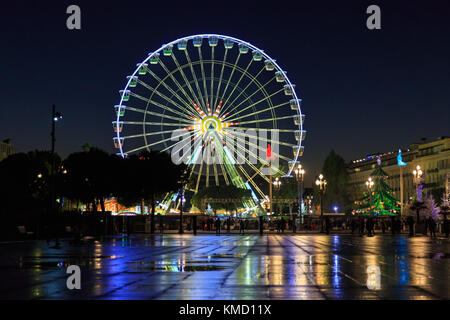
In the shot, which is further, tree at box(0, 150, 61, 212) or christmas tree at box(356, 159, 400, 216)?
tree at box(0, 150, 61, 212)

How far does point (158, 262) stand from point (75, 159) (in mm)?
64944

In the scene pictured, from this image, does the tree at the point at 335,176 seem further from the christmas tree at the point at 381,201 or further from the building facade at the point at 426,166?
the christmas tree at the point at 381,201

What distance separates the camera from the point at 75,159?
87.0m

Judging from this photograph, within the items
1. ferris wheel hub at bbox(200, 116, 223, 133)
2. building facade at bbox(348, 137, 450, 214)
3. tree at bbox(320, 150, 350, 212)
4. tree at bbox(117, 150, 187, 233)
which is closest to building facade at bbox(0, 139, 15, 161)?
tree at bbox(320, 150, 350, 212)

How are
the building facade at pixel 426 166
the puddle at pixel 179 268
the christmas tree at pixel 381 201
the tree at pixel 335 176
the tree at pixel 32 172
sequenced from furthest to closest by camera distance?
1. the tree at pixel 335 176
2. the building facade at pixel 426 166
3. the tree at pixel 32 172
4. the christmas tree at pixel 381 201
5. the puddle at pixel 179 268

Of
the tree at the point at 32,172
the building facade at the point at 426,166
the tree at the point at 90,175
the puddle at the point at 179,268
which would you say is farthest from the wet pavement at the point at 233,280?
the building facade at the point at 426,166

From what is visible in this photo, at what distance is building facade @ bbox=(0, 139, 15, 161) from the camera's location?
16725 centimetres

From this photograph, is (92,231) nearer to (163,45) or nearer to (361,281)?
(163,45)

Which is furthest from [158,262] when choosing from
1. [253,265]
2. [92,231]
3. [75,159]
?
[75,159]

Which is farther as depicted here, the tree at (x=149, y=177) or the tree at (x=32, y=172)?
the tree at (x=32, y=172)

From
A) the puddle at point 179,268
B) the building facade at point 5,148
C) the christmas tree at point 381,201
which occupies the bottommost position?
the puddle at point 179,268

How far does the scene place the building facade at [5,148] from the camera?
167 meters

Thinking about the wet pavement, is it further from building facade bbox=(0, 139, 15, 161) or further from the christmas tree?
building facade bbox=(0, 139, 15, 161)

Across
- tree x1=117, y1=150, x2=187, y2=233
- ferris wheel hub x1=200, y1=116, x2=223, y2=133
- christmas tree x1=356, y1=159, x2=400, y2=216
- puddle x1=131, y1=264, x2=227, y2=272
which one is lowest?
puddle x1=131, y1=264, x2=227, y2=272
